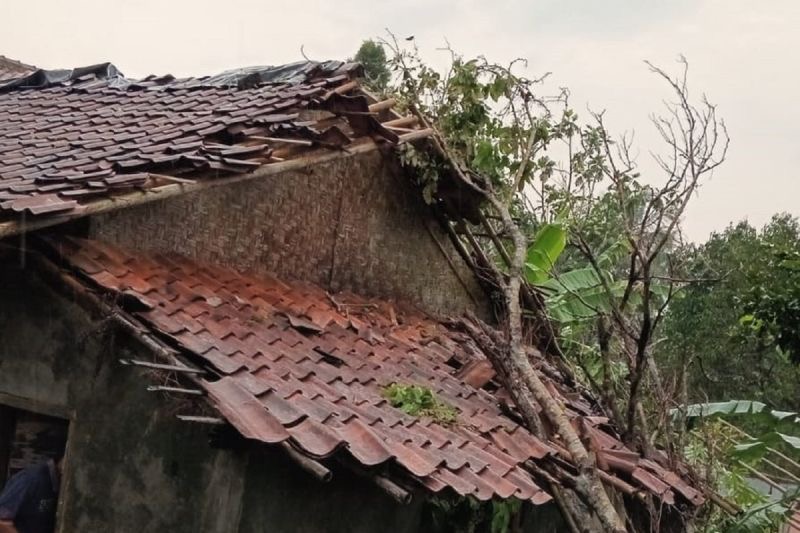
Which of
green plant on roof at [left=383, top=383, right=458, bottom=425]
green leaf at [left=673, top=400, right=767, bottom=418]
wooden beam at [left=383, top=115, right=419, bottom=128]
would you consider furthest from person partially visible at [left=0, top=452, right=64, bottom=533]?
green leaf at [left=673, top=400, right=767, bottom=418]

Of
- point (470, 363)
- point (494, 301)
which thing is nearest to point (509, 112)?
point (494, 301)

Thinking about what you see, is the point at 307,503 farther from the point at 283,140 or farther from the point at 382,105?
the point at 382,105

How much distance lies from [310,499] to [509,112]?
482cm

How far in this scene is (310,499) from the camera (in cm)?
470

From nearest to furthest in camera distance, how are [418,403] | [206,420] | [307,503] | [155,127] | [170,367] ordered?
[206,420] < [170,367] < [307,503] < [418,403] < [155,127]

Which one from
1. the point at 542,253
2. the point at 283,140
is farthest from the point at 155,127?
the point at 542,253

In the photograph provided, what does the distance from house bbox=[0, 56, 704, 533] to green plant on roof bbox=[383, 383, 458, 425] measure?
6cm

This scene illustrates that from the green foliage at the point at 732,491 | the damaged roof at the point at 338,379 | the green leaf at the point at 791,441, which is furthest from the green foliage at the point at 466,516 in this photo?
the green leaf at the point at 791,441

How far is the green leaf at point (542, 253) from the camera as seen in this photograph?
9.18 metres

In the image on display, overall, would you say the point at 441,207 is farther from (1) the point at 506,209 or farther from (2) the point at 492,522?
(2) the point at 492,522

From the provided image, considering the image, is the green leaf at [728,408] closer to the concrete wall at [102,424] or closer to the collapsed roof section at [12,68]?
the concrete wall at [102,424]

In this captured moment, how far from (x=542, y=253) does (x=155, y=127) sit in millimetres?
4548

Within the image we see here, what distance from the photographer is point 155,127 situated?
675 cm

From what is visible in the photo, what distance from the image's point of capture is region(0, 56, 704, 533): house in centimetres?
446
